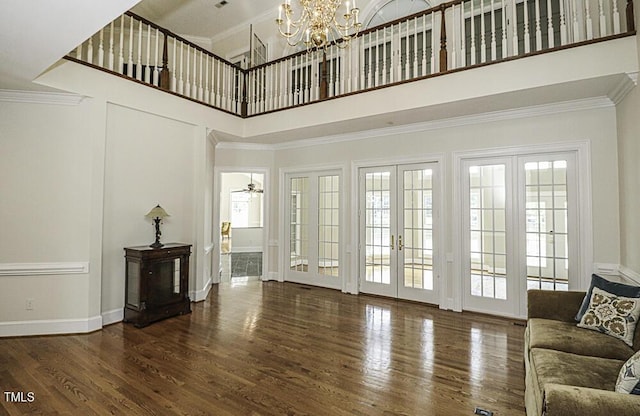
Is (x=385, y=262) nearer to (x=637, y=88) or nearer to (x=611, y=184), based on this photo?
(x=611, y=184)

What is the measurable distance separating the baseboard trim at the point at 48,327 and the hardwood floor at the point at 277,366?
121mm

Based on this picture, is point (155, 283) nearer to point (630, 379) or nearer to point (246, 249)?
point (630, 379)

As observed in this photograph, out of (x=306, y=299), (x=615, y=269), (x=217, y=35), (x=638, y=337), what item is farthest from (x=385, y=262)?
(x=217, y=35)

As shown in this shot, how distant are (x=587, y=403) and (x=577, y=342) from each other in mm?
1231

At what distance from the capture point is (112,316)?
4340 mm

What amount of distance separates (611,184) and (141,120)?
6.03m

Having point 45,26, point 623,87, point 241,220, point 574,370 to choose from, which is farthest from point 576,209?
point 241,220

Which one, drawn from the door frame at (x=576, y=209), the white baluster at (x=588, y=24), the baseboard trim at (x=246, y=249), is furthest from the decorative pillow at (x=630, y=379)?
the baseboard trim at (x=246, y=249)

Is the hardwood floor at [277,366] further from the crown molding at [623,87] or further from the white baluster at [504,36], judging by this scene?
the white baluster at [504,36]

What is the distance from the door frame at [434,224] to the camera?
16.8ft

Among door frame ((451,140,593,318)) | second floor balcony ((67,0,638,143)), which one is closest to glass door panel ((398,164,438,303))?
door frame ((451,140,593,318))

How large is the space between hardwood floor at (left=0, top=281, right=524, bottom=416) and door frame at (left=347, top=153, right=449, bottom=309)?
0.56 meters

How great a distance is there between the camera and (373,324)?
14.3 feet

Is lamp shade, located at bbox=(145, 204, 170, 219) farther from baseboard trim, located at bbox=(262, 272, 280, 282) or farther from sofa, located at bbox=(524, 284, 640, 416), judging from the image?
sofa, located at bbox=(524, 284, 640, 416)
